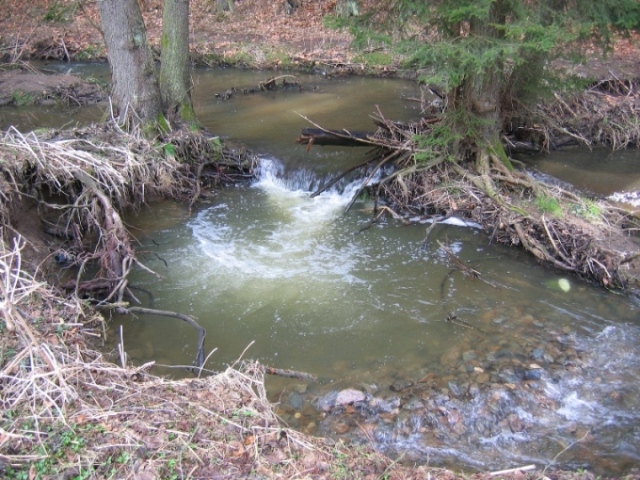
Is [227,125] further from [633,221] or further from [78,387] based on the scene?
[78,387]

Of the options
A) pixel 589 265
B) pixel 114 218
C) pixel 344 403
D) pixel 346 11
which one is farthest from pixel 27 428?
pixel 346 11

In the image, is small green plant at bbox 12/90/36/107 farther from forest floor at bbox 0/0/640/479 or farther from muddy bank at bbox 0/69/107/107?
forest floor at bbox 0/0/640/479

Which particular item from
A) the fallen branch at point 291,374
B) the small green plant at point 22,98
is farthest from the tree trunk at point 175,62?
the fallen branch at point 291,374

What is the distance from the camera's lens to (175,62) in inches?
396

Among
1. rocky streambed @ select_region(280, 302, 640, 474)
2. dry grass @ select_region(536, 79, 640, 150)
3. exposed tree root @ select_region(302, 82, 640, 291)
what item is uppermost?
dry grass @ select_region(536, 79, 640, 150)

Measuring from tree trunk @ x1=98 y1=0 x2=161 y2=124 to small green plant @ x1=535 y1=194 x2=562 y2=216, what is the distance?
20.9ft

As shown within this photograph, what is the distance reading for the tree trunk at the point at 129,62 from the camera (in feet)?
29.0

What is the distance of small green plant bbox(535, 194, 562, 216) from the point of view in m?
7.75

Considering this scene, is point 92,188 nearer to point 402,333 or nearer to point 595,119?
point 402,333

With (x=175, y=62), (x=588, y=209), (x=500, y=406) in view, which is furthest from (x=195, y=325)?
(x=175, y=62)

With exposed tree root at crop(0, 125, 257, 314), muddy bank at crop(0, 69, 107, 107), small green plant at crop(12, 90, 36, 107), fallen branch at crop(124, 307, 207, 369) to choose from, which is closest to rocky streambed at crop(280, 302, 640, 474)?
fallen branch at crop(124, 307, 207, 369)

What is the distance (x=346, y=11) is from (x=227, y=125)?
10049 mm

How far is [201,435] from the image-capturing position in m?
3.64

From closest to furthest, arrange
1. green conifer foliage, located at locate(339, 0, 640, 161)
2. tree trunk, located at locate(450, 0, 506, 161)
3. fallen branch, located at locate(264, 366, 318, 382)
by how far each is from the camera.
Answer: fallen branch, located at locate(264, 366, 318, 382), green conifer foliage, located at locate(339, 0, 640, 161), tree trunk, located at locate(450, 0, 506, 161)
